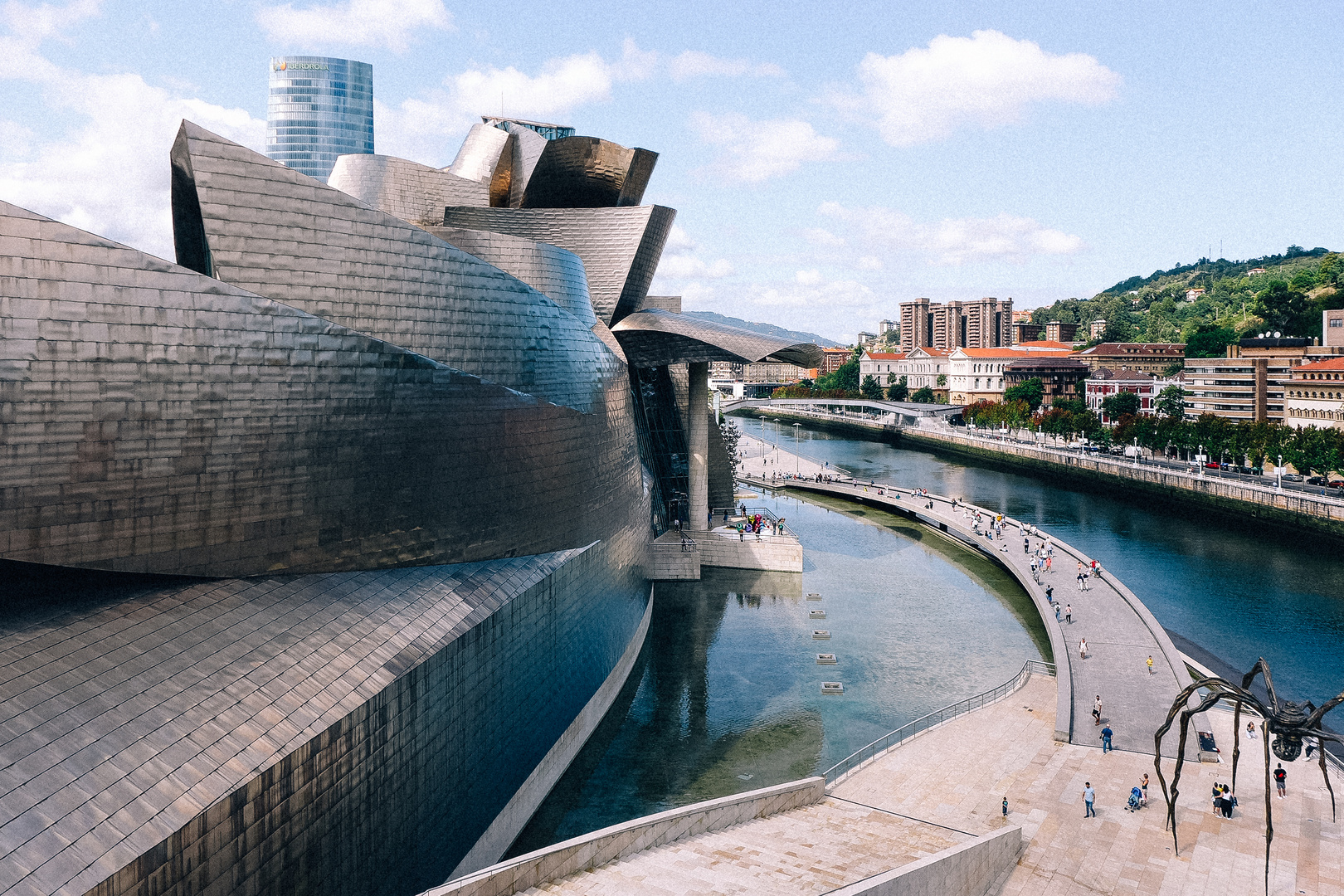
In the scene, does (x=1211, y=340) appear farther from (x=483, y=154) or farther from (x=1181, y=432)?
(x=483, y=154)

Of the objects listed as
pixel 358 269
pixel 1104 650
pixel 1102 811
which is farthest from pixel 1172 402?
pixel 358 269

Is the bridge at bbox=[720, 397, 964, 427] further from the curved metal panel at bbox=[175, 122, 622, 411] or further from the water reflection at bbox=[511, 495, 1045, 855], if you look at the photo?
the curved metal panel at bbox=[175, 122, 622, 411]

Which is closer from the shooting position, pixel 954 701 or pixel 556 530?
pixel 556 530

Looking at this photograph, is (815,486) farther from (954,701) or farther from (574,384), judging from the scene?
(574,384)

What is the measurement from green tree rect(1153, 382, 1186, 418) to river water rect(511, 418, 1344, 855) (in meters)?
34.5

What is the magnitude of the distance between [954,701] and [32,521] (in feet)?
72.7

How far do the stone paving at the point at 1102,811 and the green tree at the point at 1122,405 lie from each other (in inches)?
3069

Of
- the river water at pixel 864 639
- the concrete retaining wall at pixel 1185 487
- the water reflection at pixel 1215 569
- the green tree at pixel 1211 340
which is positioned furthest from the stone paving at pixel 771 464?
the green tree at pixel 1211 340

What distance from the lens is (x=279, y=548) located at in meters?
14.6

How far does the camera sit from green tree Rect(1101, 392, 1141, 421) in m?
94.5

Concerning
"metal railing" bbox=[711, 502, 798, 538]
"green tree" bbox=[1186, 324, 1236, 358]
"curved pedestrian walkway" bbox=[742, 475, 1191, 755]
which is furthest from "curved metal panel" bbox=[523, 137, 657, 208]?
"green tree" bbox=[1186, 324, 1236, 358]

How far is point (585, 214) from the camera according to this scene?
3600cm

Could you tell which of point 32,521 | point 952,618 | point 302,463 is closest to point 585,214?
point 952,618

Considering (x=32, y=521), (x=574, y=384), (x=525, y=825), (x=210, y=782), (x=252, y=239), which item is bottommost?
(x=525, y=825)
